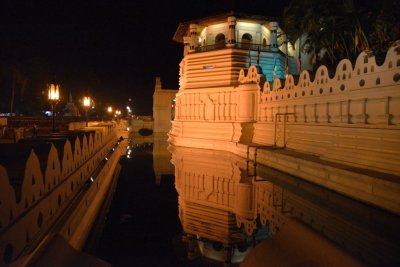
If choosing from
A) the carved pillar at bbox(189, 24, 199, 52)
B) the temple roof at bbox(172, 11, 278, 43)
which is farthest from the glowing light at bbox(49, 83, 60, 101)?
the temple roof at bbox(172, 11, 278, 43)

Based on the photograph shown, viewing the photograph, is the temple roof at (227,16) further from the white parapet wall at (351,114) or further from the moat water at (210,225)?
the moat water at (210,225)

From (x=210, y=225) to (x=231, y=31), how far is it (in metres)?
19.5

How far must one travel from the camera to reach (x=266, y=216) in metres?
7.21

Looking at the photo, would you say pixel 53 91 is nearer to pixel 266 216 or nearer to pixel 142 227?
pixel 142 227

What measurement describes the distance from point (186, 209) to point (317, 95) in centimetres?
643

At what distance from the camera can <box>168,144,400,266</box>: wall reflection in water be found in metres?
5.40

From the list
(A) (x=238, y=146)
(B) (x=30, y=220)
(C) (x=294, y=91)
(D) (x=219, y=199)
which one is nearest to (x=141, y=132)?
(A) (x=238, y=146)

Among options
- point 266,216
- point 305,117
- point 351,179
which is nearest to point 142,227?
point 266,216

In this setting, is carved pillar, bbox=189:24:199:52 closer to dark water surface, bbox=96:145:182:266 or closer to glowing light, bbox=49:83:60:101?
glowing light, bbox=49:83:60:101

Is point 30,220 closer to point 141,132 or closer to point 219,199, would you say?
point 219,199

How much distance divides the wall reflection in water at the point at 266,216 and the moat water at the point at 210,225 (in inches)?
0.6

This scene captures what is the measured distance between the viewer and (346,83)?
9.94 metres

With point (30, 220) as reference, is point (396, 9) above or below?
above

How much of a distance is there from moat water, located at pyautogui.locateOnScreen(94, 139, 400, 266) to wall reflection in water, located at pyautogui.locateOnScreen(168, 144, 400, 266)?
0.6 inches
